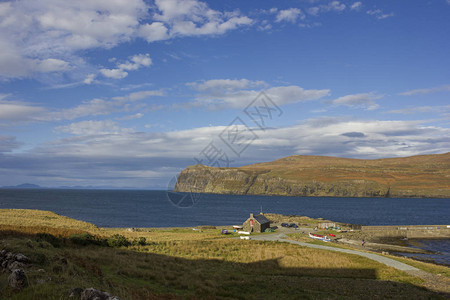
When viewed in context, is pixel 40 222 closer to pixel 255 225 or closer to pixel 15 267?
pixel 255 225

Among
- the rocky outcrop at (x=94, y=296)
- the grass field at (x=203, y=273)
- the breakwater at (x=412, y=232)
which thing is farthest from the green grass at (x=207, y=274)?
the breakwater at (x=412, y=232)

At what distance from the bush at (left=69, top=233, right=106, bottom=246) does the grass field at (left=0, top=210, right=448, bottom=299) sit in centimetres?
79

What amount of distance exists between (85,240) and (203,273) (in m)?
16.6

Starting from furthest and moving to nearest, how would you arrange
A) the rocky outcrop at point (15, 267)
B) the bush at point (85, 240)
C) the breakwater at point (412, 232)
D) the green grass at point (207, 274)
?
the breakwater at point (412, 232) < the bush at point (85, 240) < the green grass at point (207, 274) < the rocky outcrop at point (15, 267)

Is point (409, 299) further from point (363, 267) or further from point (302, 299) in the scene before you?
point (363, 267)

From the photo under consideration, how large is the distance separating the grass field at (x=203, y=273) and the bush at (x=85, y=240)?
79 cm

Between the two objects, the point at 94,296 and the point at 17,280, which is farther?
the point at 17,280

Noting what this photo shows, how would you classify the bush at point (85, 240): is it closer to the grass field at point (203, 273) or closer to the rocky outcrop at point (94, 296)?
the grass field at point (203, 273)

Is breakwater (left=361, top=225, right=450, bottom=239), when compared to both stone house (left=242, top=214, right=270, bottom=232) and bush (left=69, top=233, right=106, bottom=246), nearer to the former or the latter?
stone house (left=242, top=214, right=270, bottom=232)

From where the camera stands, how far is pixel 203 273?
84.6 feet

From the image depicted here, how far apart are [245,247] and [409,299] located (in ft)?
77.9

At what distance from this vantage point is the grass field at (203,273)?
14.0 m

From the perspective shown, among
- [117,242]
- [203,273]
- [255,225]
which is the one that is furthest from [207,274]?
[255,225]

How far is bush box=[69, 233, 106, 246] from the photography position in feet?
111
